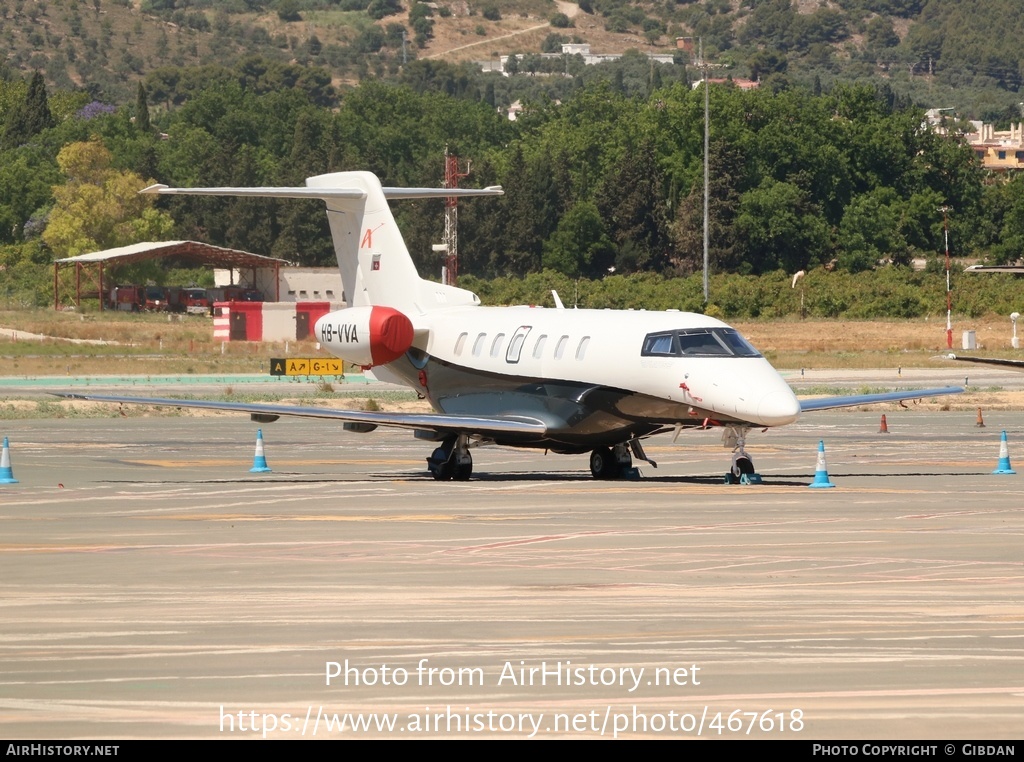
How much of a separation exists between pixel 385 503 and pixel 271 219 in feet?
385

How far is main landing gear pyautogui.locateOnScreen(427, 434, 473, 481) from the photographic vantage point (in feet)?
92.6

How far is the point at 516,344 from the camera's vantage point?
2869 centimetres

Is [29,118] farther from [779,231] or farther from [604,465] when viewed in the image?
[604,465]

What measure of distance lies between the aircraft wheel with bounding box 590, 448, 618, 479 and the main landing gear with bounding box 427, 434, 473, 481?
6.79ft

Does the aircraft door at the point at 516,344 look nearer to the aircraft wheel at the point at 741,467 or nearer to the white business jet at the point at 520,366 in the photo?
the white business jet at the point at 520,366

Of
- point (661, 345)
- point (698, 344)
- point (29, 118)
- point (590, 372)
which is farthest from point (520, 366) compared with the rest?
point (29, 118)

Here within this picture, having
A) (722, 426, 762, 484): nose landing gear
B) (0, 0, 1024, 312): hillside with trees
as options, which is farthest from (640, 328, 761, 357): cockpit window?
(0, 0, 1024, 312): hillside with trees

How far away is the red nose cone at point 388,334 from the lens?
97.9 feet

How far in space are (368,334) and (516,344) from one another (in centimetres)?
285

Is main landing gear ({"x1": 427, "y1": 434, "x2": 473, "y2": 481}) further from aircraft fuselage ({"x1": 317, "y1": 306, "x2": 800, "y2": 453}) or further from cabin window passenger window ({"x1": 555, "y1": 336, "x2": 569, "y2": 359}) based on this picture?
cabin window passenger window ({"x1": 555, "y1": 336, "x2": 569, "y2": 359})

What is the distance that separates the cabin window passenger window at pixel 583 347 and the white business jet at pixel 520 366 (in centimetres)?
4

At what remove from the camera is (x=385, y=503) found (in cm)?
2394

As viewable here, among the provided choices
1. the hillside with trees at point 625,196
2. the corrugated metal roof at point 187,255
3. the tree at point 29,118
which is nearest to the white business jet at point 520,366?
the corrugated metal roof at point 187,255

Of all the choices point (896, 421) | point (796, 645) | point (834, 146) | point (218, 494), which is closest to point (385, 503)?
point (218, 494)
